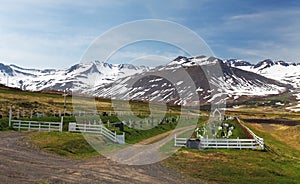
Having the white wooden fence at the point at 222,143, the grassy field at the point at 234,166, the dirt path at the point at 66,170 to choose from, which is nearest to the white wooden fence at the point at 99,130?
the white wooden fence at the point at 222,143

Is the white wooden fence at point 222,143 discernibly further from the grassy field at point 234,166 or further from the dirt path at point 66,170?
the dirt path at point 66,170

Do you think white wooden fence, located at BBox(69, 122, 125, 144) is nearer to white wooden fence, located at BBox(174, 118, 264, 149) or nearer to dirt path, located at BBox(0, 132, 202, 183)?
white wooden fence, located at BBox(174, 118, 264, 149)

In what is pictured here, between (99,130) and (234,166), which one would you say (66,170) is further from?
(99,130)

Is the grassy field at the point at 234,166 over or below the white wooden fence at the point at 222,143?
below

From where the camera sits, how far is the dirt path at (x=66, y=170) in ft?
72.1

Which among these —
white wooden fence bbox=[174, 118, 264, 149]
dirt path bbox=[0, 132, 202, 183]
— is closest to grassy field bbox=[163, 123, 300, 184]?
white wooden fence bbox=[174, 118, 264, 149]

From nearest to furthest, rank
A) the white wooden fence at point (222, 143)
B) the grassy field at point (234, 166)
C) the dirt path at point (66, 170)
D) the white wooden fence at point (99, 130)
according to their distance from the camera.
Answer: the dirt path at point (66, 170) → the grassy field at point (234, 166) → the white wooden fence at point (222, 143) → the white wooden fence at point (99, 130)

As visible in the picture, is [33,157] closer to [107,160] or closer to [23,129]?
[107,160]

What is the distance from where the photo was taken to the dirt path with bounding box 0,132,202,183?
21991 mm

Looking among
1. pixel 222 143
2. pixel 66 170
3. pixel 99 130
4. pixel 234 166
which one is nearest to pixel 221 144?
pixel 222 143

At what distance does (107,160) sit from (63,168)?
5.72 meters

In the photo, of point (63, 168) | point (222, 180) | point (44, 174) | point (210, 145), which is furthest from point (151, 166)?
point (210, 145)

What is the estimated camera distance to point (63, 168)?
25.5m

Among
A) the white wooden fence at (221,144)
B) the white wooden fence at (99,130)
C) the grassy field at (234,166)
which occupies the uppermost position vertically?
the white wooden fence at (99,130)
